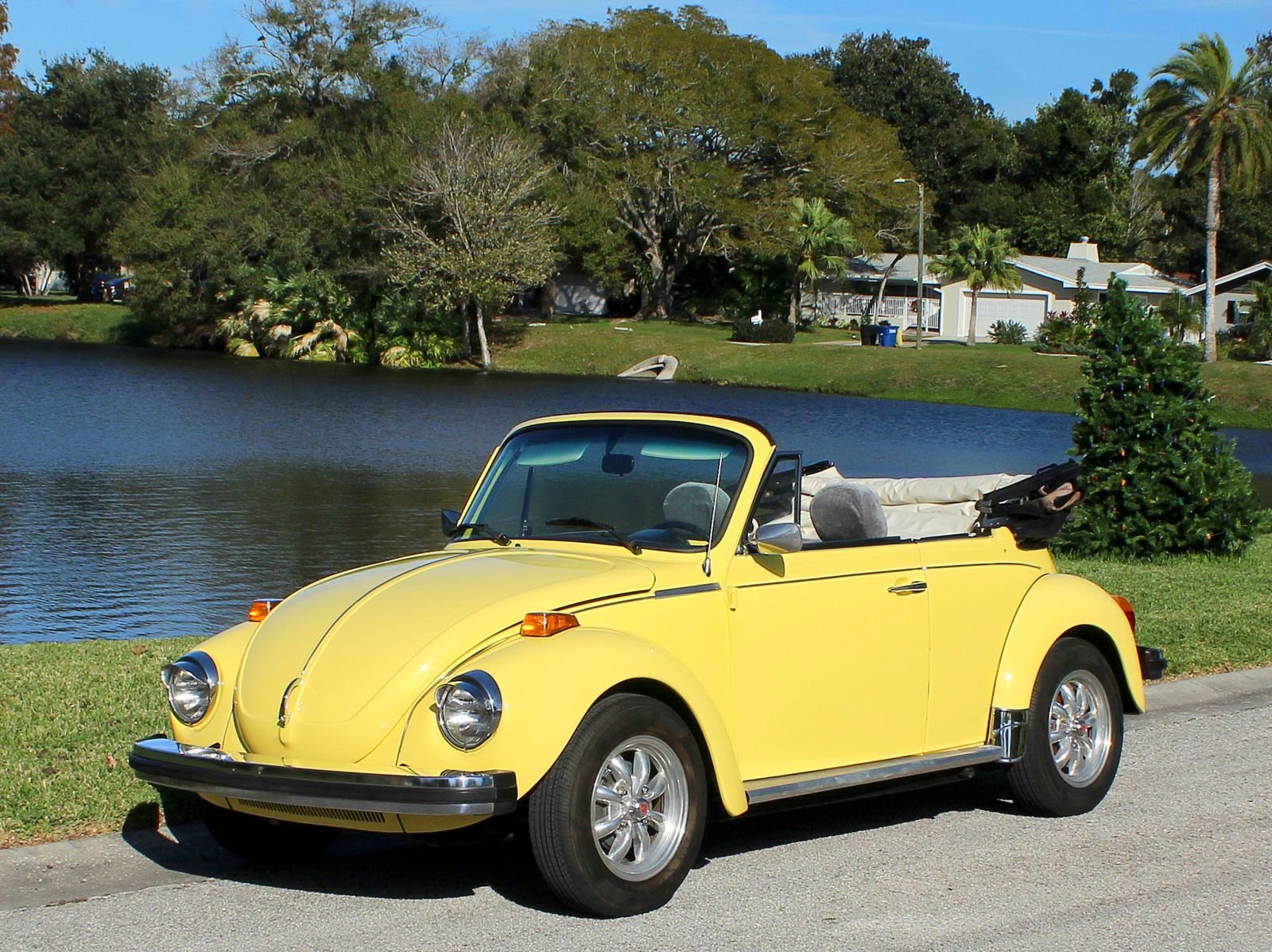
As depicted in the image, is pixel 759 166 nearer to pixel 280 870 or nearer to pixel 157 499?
→ pixel 157 499

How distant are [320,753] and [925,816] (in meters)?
2.98

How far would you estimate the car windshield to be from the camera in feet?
19.3

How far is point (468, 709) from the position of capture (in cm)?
483

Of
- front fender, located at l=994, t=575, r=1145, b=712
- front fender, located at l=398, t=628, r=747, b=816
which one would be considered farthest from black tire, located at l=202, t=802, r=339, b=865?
front fender, located at l=994, t=575, r=1145, b=712

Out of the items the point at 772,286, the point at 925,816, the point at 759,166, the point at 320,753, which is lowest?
the point at 925,816

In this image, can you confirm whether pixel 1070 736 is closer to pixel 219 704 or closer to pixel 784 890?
pixel 784 890

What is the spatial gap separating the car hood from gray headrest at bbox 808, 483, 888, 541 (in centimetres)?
104

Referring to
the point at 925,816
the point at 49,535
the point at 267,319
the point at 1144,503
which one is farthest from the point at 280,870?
the point at 267,319

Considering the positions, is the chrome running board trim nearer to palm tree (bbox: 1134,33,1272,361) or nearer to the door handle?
the door handle

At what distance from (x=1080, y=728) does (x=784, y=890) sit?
2.00m

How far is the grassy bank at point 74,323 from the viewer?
71062mm

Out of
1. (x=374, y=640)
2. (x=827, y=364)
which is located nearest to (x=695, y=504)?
(x=374, y=640)

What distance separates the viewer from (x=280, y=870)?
5.70 metres

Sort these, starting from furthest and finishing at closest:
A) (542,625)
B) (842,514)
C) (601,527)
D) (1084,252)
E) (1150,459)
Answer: (1084,252) → (1150,459) → (842,514) → (601,527) → (542,625)
